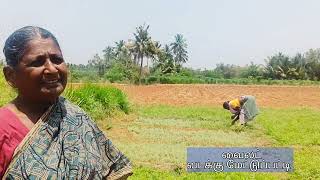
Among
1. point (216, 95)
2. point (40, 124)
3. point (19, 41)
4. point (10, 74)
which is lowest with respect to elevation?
point (216, 95)

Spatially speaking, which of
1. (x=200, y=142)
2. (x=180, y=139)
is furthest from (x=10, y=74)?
(x=180, y=139)

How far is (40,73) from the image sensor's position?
1.99 metres

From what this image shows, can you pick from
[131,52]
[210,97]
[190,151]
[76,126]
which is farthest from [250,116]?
[131,52]

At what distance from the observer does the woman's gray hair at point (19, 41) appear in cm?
202

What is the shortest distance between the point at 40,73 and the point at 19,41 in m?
0.17

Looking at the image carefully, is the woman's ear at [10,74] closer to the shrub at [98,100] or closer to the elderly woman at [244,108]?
the shrub at [98,100]

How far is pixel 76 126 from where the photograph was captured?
212cm

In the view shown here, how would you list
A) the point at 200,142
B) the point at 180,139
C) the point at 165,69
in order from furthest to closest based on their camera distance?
1. the point at 165,69
2. the point at 180,139
3. the point at 200,142

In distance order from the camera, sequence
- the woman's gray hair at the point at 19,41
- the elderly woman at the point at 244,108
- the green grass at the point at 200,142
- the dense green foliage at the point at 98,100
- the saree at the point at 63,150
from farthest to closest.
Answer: the elderly woman at the point at 244,108 → the dense green foliage at the point at 98,100 → the green grass at the point at 200,142 → the woman's gray hair at the point at 19,41 → the saree at the point at 63,150

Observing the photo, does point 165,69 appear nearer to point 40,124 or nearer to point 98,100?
point 98,100

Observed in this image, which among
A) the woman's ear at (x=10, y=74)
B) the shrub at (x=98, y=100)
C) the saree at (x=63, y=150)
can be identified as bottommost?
the shrub at (x=98, y=100)

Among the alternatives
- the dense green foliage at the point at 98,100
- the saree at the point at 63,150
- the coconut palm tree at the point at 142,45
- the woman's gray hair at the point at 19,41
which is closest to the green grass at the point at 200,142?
the dense green foliage at the point at 98,100

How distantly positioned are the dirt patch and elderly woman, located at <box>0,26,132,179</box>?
26.8 metres

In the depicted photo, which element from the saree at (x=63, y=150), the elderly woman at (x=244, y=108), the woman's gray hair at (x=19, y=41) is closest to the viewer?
the saree at (x=63, y=150)
